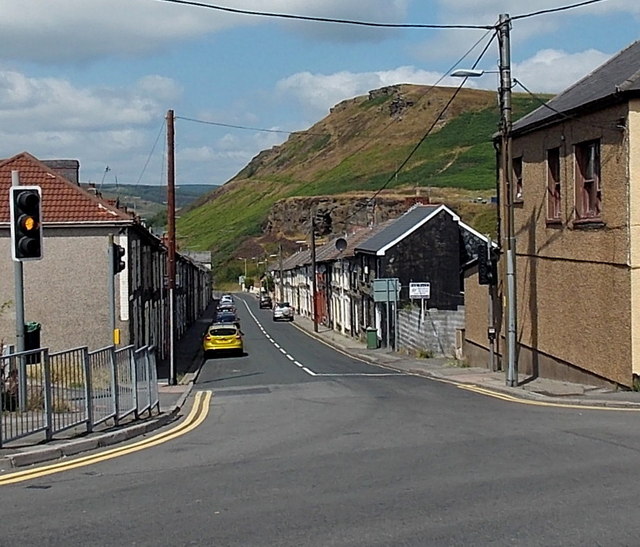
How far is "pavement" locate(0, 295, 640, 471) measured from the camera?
13045 millimetres

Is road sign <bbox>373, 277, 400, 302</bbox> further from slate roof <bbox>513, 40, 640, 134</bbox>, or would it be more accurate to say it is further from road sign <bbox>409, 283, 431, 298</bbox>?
slate roof <bbox>513, 40, 640, 134</bbox>

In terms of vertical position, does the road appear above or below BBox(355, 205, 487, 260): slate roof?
below

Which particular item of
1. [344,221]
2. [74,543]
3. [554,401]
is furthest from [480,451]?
[344,221]

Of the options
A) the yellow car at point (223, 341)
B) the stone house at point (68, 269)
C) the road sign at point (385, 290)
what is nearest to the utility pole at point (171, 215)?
the stone house at point (68, 269)

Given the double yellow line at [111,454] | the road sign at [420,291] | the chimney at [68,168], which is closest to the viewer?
the double yellow line at [111,454]

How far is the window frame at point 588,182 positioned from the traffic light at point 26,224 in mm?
12892

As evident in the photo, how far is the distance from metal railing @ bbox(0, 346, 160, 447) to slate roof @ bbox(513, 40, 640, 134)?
11.0 m

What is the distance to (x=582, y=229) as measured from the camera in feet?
77.9

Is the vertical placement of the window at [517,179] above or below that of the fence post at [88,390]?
above

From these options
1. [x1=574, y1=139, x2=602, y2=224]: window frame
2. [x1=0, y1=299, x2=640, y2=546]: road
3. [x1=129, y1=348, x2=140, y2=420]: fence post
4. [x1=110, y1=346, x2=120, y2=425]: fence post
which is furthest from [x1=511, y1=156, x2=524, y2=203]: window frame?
[x1=110, y1=346, x2=120, y2=425]: fence post

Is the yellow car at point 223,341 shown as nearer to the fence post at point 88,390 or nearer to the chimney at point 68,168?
the chimney at point 68,168

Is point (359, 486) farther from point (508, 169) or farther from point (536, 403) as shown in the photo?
point (508, 169)

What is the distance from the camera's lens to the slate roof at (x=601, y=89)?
21094 mm

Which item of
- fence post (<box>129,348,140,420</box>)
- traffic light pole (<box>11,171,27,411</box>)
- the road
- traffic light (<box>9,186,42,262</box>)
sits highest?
traffic light (<box>9,186,42,262</box>)
